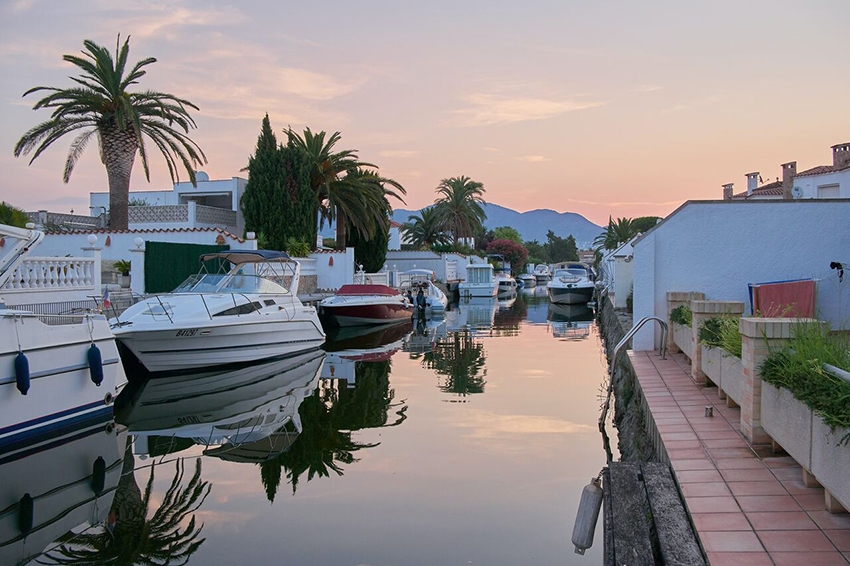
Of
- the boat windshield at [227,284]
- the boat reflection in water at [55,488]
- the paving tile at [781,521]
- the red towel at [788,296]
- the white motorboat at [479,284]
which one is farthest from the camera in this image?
the white motorboat at [479,284]

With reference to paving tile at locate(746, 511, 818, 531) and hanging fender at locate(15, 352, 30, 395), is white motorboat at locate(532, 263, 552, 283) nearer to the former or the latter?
hanging fender at locate(15, 352, 30, 395)

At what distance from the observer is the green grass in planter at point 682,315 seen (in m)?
12.2

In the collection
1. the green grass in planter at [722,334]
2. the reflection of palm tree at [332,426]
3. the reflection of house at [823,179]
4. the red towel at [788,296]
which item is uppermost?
the reflection of house at [823,179]

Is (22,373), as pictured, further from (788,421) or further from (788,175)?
(788,175)

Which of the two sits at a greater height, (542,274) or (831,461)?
(542,274)

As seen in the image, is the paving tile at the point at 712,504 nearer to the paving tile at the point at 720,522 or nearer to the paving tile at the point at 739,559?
the paving tile at the point at 720,522

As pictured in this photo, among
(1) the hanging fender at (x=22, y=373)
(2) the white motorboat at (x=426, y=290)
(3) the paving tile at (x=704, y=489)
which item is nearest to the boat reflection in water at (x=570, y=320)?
(2) the white motorboat at (x=426, y=290)

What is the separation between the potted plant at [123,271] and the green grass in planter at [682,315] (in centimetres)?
1698

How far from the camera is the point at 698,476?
20.2ft

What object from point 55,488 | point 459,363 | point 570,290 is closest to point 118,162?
point 459,363

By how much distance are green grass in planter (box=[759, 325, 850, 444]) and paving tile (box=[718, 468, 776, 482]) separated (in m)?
0.76

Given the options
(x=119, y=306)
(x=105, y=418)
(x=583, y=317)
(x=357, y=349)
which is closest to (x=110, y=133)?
(x=119, y=306)

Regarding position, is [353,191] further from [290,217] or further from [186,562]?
[186,562]

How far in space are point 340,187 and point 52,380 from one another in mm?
26754
